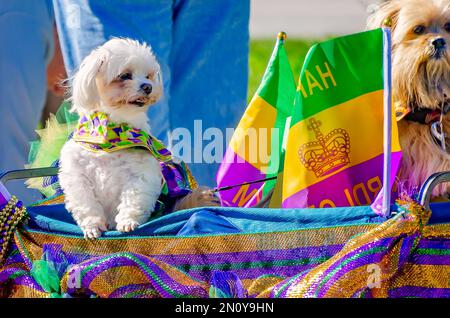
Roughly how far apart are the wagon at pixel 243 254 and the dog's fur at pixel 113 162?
101 mm

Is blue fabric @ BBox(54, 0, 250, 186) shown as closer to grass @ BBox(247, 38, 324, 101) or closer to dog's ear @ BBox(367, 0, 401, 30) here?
dog's ear @ BBox(367, 0, 401, 30)

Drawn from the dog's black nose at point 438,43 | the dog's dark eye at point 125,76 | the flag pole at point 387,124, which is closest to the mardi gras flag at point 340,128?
the flag pole at point 387,124

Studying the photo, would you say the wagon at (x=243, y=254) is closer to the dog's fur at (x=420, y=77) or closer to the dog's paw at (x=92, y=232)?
the dog's paw at (x=92, y=232)

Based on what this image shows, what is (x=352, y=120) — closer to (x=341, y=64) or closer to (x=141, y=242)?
(x=341, y=64)

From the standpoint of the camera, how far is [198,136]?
13.0 feet

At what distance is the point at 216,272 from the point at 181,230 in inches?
6.4

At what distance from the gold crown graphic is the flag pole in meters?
0.23

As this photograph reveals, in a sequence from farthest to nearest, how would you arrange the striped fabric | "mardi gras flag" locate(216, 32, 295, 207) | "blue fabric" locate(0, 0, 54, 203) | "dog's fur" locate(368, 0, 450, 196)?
"blue fabric" locate(0, 0, 54, 203) < "mardi gras flag" locate(216, 32, 295, 207) < "dog's fur" locate(368, 0, 450, 196) < the striped fabric

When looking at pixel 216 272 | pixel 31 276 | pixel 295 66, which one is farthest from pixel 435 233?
pixel 295 66

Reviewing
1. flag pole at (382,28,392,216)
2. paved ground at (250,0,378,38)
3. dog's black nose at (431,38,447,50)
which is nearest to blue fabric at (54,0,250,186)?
dog's black nose at (431,38,447,50)

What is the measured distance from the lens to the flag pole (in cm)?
239

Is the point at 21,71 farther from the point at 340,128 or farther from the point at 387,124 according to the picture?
the point at 387,124

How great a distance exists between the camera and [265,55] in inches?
300

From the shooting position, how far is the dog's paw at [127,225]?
263 centimetres
